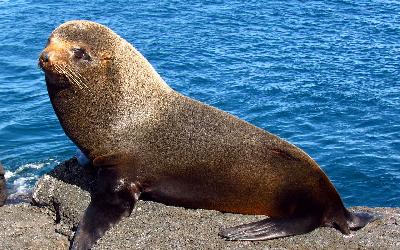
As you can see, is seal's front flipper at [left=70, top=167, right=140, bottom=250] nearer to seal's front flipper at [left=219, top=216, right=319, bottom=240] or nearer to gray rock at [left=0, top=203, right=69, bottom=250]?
gray rock at [left=0, top=203, right=69, bottom=250]

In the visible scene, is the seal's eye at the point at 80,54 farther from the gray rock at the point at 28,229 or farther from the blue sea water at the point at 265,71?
the blue sea water at the point at 265,71

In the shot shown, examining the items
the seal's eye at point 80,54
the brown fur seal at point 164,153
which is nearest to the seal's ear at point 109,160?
the brown fur seal at point 164,153

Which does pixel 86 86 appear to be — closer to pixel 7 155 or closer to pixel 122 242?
pixel 122 242

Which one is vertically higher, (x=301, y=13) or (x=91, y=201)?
(x=91, y=201)

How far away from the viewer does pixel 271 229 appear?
6.05m

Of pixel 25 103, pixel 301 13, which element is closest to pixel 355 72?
pixel 301 13

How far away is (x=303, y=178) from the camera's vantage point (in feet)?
20.6

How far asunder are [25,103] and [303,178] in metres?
14.4

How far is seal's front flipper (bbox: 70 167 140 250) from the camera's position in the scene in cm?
601

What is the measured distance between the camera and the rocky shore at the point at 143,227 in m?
5.95

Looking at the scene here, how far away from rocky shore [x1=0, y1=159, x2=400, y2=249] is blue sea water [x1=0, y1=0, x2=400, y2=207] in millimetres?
5867

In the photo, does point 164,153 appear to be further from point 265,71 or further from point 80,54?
point 265,71

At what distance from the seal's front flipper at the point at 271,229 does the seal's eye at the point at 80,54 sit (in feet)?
7.49

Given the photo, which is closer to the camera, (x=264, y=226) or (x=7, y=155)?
(x=264, y=226)
